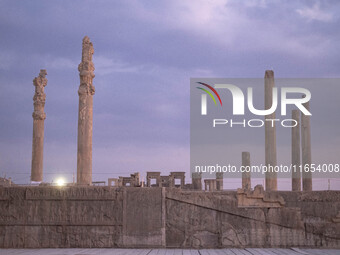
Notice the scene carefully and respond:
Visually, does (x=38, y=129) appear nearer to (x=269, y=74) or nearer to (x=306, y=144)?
(x=269, y=74)

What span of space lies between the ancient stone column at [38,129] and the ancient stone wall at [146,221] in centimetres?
1483

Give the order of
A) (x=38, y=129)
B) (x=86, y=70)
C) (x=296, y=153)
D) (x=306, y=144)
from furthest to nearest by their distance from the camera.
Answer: (x=306, y=144)
(x=296, y=153)
(x=38, y=129)
(x=86, y=70)

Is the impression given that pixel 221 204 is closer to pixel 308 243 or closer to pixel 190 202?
pixel 190 202

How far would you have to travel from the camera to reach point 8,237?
13.0 metres

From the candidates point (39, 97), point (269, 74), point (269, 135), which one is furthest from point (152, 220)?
point (39, 97)

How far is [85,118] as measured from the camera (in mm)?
23109

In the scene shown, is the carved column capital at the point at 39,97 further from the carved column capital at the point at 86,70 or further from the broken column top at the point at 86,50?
the broken column top at the point at 86,50

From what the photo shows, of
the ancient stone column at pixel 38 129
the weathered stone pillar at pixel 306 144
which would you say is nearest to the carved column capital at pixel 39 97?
the ancient stone column at pixel 38 129

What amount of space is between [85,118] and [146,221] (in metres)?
11.0

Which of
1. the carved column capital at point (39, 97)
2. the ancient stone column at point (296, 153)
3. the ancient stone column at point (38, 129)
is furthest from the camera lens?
the ancient stone column at point (296, 153)

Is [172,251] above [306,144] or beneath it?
beneath

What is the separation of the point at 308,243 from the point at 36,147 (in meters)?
19.2

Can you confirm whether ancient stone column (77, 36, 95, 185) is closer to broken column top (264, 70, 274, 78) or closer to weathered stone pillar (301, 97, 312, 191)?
broken column top (264, 70, 274, 78)

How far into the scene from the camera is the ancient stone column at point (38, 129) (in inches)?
1099
